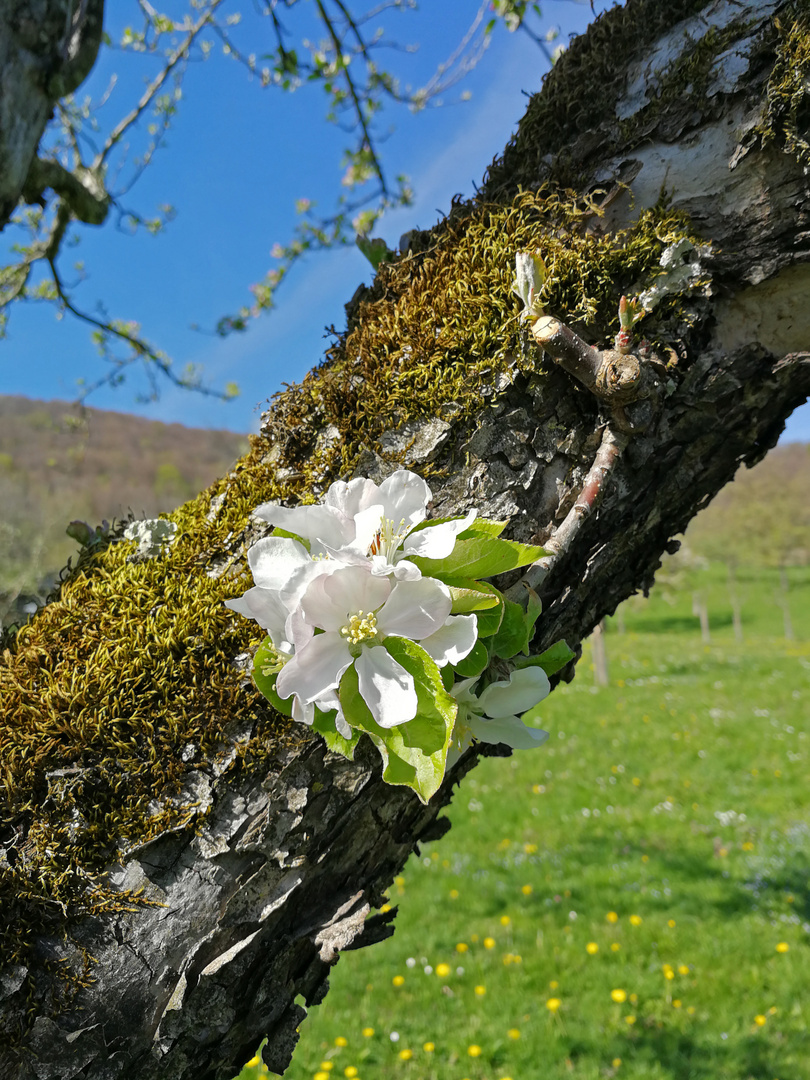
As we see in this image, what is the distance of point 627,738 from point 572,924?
567 centimetres

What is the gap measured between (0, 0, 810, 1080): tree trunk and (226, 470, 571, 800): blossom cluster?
207mm

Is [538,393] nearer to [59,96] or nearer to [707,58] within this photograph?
[707,58]

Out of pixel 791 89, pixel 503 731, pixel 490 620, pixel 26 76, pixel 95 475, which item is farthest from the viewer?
pixel 95 475

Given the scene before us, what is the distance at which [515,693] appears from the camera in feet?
4.14

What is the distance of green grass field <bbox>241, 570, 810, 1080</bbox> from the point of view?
4.31 meters

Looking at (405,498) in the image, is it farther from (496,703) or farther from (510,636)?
(496,703)

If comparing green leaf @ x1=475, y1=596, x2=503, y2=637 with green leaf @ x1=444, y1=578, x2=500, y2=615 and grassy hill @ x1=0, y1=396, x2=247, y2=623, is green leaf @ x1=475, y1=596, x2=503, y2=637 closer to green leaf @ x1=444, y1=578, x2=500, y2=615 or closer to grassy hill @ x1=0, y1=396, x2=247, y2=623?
green leaf @ x1=444, y1=578, x2=500, y2=615

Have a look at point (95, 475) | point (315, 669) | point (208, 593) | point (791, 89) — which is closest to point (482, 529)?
point (315, 669)

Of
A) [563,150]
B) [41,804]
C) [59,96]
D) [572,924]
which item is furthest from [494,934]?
[59,96]

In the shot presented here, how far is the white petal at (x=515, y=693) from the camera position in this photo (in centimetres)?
125

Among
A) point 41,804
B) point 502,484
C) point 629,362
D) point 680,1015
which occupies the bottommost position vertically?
point 680,1015

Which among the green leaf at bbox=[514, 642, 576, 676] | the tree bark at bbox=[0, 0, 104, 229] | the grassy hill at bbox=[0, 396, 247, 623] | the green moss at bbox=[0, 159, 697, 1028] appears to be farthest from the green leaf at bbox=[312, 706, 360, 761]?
the grassy hill at bbox=[0, 396, 247, 623]

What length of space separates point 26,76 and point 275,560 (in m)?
2.16

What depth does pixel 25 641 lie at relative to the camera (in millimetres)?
1518
